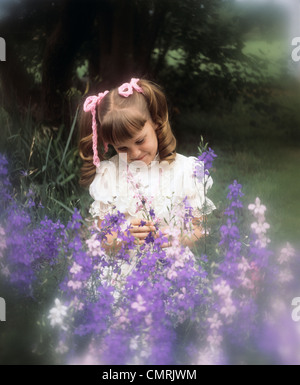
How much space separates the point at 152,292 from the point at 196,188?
23.9 inches

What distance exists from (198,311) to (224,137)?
0.95 meters

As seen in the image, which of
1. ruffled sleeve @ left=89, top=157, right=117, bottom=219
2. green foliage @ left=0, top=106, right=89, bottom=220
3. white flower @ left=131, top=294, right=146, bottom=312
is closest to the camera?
white flower @ left=131, top=294, right=146, bottom=312

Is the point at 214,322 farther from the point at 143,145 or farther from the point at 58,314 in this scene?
the point at 143,145

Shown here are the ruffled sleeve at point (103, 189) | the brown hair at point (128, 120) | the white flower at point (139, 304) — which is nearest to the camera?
the white flower at point (139, 304)

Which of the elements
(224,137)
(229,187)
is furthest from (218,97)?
(229,187)

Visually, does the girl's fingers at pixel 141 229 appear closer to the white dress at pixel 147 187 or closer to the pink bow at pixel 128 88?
the white dress at pixel 147 187

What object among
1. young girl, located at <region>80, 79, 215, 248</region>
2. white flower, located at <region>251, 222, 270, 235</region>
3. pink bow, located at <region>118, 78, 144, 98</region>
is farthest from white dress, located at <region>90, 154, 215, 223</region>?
pink bow, located at <region>118, 78, 144, 98</region>

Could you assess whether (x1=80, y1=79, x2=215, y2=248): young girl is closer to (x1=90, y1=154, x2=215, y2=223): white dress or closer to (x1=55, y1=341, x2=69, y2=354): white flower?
(x1=90, y1=154, x2=215, y2=223): white dress

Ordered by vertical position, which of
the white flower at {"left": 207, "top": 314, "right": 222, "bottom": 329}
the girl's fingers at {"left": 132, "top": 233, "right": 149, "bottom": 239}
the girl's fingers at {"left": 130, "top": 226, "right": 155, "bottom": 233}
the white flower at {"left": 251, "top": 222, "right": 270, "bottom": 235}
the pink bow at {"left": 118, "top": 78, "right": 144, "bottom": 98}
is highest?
the pink bow at {"left": 118, "top": 78, "right": 144, "bottom": 98}

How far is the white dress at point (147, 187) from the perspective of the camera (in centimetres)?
323

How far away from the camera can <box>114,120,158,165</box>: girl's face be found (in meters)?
3.16

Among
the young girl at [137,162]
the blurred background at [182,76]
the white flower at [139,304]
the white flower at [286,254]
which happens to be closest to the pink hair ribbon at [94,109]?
the young girl at [137,162]

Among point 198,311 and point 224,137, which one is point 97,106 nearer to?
point 224,137

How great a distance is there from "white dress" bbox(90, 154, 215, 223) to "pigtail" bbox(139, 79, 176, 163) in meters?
0.05
